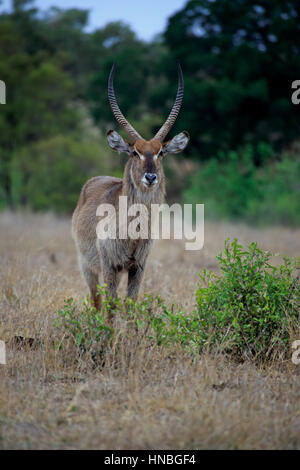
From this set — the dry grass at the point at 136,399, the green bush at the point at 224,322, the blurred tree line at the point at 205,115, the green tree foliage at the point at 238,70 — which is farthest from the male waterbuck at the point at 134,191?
the green tree foliage at the point at 238,70

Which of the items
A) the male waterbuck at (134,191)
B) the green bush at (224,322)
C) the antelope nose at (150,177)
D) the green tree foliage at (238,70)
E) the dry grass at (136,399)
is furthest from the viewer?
the green tree foliage at (238,70)

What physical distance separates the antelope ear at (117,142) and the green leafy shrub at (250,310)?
4.77 feet

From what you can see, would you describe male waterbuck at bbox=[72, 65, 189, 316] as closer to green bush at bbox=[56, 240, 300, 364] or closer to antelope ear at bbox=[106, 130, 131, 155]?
antelope ear at bbox=[106, 130, 131, 155]

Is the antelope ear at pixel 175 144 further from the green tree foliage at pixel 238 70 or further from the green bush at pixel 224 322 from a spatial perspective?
the green tree foliage at pixel 238 70

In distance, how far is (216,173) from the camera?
683 inches

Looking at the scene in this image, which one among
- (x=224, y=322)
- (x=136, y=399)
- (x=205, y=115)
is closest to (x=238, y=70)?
(x=205, y=115)

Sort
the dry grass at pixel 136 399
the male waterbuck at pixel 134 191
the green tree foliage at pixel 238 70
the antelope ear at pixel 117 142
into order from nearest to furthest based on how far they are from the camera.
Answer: the dry grass at pixel 136 399 < the male waterbuck at pixel 134 191 < the antelope ear at pixel 117 142 < the green tree foliage at pixel 238 70

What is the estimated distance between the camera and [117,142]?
5.08m

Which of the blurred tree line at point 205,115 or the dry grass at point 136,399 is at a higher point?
the blurred tree line at point 205,115

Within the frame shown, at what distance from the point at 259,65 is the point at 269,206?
14.3 ft

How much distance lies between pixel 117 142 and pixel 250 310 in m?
2.00

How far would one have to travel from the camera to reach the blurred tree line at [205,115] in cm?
1633

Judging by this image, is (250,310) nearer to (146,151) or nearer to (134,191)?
(134,191)

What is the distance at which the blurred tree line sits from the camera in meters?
16.3
